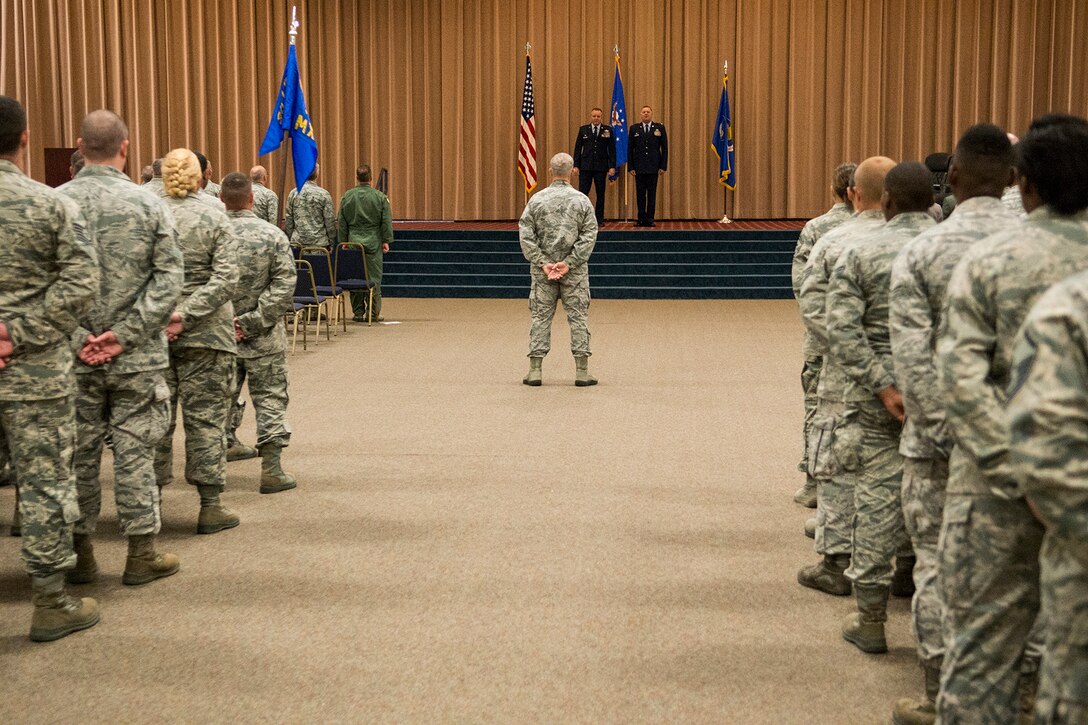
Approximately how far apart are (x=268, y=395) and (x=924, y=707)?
12.3 feet

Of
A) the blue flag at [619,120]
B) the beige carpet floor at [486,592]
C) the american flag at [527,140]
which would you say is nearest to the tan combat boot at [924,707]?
the beige carpet floor at [486,592]

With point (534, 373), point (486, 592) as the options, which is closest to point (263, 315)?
point (486, 592)

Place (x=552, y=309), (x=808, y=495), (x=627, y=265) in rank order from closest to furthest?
(x=808, y=495) < (x=552, y=309) < (x=627, y=265)

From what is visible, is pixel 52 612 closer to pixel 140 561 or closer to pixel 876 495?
pixel 140 561

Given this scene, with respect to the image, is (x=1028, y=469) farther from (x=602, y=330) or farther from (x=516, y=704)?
(x=602, y=330)

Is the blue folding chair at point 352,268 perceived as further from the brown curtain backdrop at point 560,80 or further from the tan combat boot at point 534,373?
the brown curtain backdrop at point 560,80

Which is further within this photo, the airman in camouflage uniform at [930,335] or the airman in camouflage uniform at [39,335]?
the airman in camouflage uniform at [39,335]

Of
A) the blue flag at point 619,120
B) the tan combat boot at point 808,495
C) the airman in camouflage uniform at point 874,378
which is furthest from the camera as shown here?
the blue flag at point 619,120

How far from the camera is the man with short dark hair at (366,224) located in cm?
1328

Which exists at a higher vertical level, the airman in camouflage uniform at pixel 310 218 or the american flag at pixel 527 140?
the american flag at pixel 527 140

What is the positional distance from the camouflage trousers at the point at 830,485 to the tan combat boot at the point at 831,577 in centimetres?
8

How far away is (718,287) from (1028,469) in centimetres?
1427

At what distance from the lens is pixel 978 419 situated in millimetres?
2449

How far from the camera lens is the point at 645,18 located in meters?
21.3
